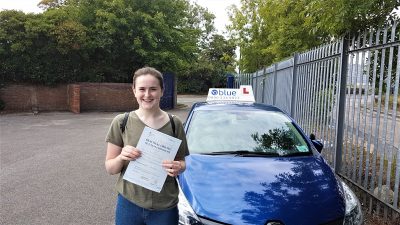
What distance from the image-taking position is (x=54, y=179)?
638 cm

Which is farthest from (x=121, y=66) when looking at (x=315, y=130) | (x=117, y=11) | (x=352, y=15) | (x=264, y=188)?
(x=264, y=188)

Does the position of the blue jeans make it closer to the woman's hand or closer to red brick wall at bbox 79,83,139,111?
the woman's hand

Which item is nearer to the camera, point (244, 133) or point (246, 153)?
point (246, 153)

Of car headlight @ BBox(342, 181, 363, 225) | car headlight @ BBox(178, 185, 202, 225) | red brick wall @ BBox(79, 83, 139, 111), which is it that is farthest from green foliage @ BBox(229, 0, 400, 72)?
red brick wall @ BBox(79, 83, 139, 111)

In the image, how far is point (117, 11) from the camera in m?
19.5

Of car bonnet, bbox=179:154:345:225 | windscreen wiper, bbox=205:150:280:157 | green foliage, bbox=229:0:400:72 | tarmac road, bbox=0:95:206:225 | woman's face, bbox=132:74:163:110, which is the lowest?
tarmac road, bbox=0:95:206:225

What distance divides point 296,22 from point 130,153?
30.9 feet

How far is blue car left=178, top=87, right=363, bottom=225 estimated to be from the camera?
3014 millimetres

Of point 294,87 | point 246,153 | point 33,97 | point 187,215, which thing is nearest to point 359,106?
point 246,153

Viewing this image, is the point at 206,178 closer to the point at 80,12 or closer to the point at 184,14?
the point at 80,12

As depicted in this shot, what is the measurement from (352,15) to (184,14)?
1862cm

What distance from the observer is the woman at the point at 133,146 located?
7.57 feet

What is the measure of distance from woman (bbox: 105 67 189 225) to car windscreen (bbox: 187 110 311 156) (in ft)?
6.13

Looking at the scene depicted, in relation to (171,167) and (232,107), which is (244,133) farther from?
(171,167)
